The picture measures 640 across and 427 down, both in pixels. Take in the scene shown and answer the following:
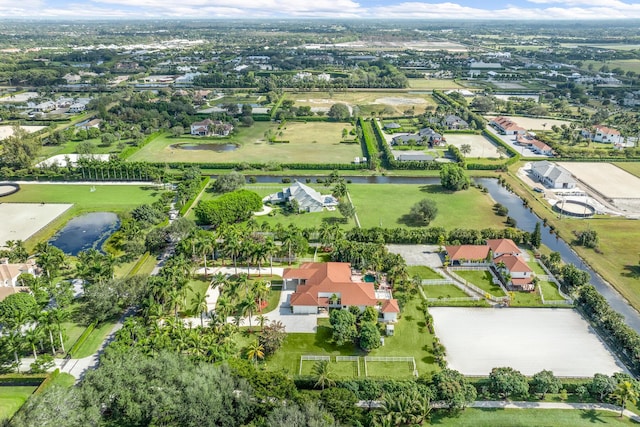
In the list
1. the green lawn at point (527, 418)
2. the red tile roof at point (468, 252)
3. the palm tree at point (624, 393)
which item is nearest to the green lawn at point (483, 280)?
the red tile roof at point (468, 252)

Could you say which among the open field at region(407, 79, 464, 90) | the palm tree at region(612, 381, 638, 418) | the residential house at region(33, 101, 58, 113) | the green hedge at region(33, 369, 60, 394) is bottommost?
the residential house at region(33, 101, 58, 113)

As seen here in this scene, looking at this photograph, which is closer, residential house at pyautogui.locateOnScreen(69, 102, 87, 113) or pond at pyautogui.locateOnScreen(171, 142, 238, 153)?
pond at pyautogui.locateOnScreen(171, 142, 238, 153)

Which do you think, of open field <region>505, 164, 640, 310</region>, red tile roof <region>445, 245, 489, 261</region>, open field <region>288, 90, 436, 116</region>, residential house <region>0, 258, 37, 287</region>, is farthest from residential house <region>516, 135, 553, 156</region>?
residential house <region>0, 258, 37, 287</region>

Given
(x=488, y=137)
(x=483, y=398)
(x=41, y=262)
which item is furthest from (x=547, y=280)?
(x=488, y=137)

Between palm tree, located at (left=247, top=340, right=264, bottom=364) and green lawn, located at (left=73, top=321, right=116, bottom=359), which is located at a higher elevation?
palm tree, located at (left=247, top=340, right=264, bottom=364)

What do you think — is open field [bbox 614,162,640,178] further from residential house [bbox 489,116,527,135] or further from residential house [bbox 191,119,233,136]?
residential house [bbox 191,119,233,136]

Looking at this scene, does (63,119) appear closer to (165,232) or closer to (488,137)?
(165,232)

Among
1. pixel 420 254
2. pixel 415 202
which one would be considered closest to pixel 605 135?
pixel 415 202

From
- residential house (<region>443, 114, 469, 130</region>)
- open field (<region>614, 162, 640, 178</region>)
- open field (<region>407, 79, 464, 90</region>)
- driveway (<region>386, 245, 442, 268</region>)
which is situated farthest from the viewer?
open field (<region>407, 79, 464, 90</region>)

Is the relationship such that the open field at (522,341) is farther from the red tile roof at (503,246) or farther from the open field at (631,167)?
the open field at (631,167)
